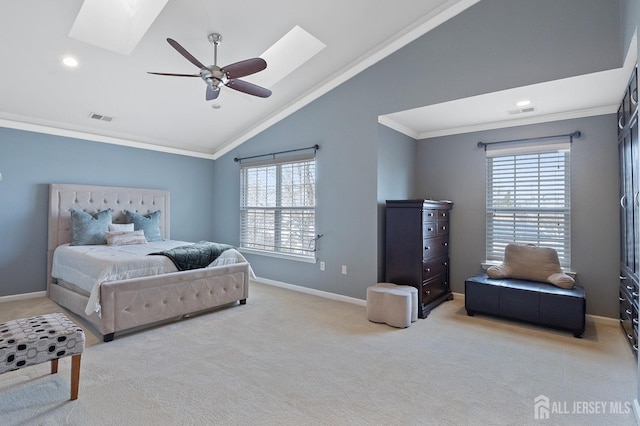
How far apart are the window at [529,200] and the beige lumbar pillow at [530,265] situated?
0.64 feet

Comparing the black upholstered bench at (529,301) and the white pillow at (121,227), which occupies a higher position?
the white pillow at (121,227)

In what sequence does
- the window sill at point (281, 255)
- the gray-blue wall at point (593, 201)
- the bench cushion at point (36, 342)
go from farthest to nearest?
the window sill at point (281, 255)
the gray-blue wall at point (593, 201)
the bench cushion at point (36, 342)

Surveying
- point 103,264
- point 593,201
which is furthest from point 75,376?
point 593,201

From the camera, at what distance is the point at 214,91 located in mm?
3312

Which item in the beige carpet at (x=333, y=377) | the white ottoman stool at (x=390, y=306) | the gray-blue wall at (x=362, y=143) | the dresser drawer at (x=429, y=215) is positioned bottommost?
the beige carpet at (x=333, y=377)

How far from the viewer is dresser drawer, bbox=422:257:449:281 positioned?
391cm

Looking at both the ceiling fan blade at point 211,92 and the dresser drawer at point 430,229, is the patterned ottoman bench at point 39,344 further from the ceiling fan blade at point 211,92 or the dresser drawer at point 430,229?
the dresser drawer at point 430,229

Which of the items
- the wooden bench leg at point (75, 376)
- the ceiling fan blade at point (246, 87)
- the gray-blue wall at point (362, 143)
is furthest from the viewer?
the ceiling fan blade at point (246, 87)

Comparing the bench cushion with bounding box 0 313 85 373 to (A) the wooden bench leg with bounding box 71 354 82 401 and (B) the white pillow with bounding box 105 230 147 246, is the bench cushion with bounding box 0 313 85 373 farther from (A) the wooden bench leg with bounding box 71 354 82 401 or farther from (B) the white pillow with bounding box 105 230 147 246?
(B) the white pillow with bounding box 105 230 147 246

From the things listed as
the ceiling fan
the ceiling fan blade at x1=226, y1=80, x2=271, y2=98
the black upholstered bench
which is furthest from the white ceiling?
the black upholstered bench

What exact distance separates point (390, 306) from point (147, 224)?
3852 mm

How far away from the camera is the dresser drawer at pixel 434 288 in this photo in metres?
3.91

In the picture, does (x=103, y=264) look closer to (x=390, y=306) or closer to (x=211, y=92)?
(x=211, y=92)

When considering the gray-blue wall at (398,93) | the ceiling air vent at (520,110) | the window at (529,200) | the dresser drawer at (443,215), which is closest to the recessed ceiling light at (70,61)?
the gray-blue wall at (398,93)
